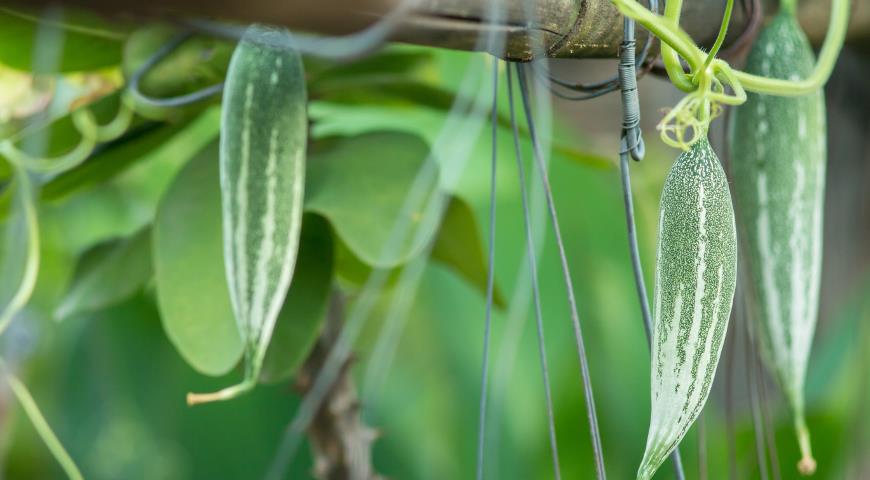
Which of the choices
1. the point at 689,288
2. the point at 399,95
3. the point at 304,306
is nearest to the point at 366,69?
the point at 399,95

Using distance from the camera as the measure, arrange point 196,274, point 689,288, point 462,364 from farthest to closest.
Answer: point 462,364, point 196,274, point 689,288

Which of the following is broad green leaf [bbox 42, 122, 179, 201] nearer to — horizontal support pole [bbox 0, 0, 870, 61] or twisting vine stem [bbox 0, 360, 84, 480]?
twisting vine stem [bbox 0, 360, 84, 480]

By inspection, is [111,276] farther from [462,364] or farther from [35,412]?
[462,364]

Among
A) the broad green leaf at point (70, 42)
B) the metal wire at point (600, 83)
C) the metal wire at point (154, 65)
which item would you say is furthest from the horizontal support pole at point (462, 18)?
the broad green leaf at point (70, 42)

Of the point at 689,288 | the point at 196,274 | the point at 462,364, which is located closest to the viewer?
the point at 689,288

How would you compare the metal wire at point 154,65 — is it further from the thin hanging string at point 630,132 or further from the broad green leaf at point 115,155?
the thin hanging string at point 630,132

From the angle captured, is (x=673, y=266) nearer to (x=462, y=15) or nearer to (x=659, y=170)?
(x=462, y=15)

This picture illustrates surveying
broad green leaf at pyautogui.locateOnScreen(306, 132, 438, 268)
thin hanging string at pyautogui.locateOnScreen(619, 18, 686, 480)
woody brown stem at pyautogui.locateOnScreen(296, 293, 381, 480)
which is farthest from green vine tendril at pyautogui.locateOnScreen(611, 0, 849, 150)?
woody brown stem at pyautogui.locateOnScreen(296, 293, 381, 480)
